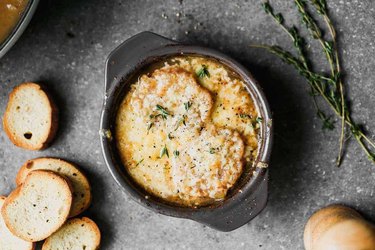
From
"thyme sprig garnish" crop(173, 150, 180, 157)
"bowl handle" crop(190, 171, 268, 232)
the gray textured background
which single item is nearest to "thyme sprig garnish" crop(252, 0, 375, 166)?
the gray textured background

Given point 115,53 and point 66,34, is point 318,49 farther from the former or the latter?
point 66,34

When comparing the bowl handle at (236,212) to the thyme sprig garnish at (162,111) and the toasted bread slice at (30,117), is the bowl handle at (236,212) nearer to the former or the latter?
the thyme sprig garnish at (162,111)

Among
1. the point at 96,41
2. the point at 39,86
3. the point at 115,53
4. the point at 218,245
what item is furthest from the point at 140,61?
the point at 218,245

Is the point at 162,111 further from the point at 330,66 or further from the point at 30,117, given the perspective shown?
the point at 330,66

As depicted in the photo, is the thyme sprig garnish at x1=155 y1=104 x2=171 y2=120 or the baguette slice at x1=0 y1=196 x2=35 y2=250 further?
the baguette slice at x1=0 y1=196 x2=35 y2=250

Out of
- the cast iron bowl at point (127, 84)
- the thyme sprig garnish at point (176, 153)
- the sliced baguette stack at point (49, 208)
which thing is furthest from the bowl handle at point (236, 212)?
the sliced baguette stack at point (49, 208)

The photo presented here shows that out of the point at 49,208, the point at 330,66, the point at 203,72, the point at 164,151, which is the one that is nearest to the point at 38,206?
the point at 49,208

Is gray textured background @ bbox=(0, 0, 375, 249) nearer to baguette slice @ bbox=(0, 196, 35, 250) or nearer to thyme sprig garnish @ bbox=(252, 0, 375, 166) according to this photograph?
thyme sprig garnish @ bbox=(252, 0, 375, 166)
